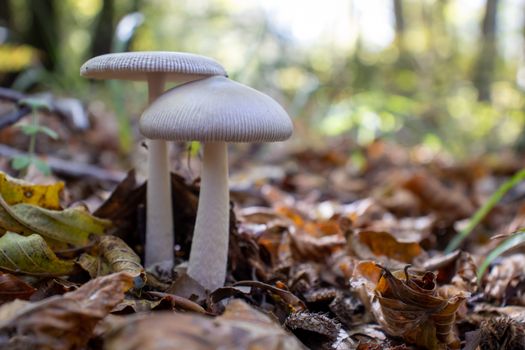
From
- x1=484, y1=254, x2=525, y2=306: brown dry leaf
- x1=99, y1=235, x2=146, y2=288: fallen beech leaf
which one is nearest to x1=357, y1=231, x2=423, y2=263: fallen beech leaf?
x1=484, y1=254, x2=525, y2=306: brown dry leaf

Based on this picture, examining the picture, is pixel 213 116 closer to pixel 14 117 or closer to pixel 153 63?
pixel 153 63

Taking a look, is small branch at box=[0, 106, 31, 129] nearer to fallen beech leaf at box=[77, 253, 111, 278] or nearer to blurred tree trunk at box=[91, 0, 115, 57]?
fallen beech leaf at box=[77, 253, 111, 278]

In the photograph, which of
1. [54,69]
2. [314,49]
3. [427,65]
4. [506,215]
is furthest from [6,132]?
[314,49]

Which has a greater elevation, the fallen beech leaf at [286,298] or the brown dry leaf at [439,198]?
the fallen beech leaf at [286,298]

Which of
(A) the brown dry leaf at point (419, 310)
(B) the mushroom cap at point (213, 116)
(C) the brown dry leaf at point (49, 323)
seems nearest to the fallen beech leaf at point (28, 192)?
(B) the mushroom cap at point (213, 116)

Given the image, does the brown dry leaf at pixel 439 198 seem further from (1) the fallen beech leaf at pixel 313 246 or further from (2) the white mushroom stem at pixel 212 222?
(2) the white mushroom stem at pixel 212 222

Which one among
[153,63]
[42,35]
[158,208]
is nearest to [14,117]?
[158,208]

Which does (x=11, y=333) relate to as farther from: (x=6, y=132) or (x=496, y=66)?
(x=496, y=66)
